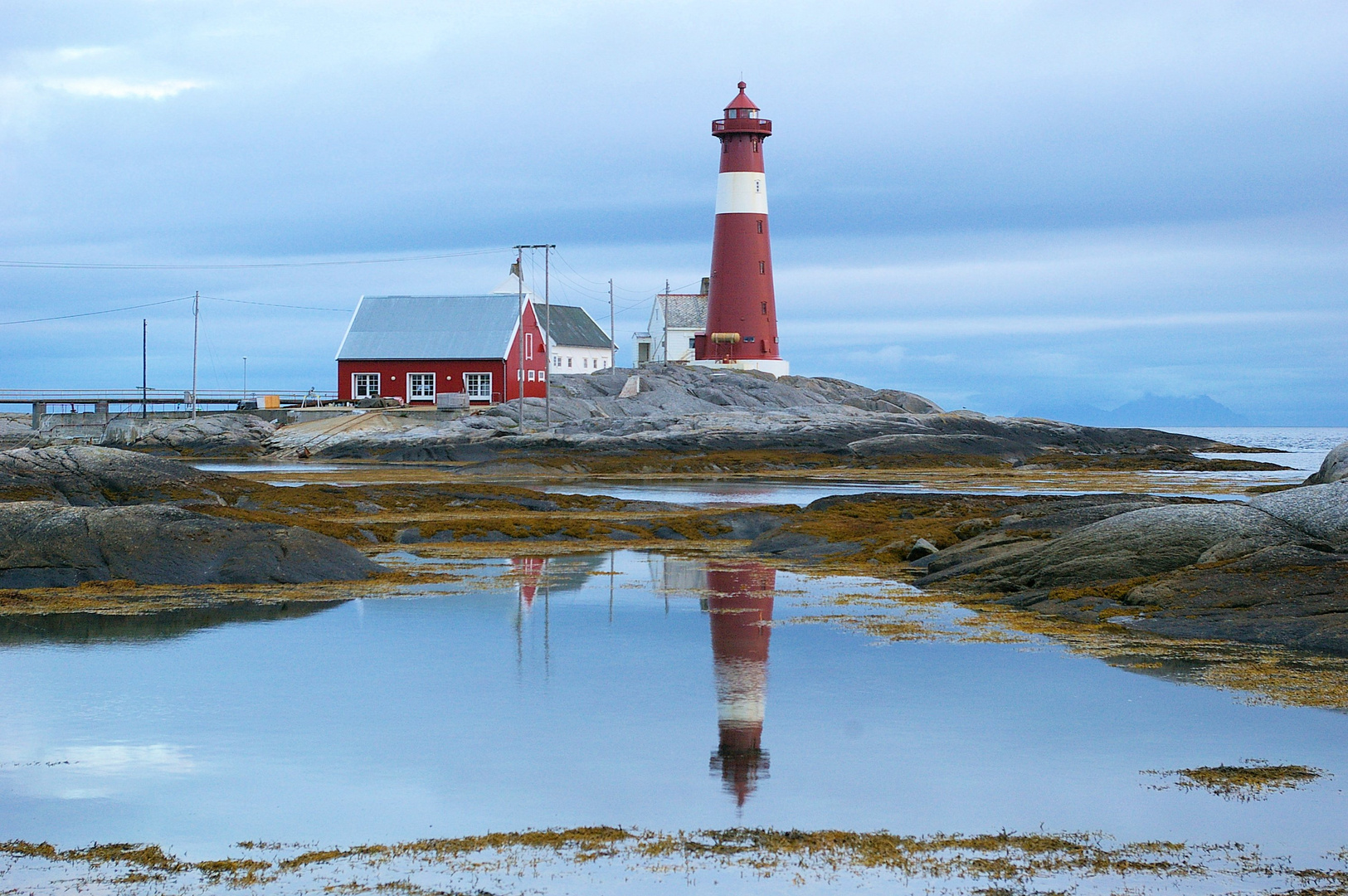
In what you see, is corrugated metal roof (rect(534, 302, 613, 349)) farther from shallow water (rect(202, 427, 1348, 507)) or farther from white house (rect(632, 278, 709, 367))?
shallow water (rect(202, 427, 1348, 507))

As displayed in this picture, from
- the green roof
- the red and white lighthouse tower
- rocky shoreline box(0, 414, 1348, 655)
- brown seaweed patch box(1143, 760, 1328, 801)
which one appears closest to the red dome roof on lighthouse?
the red and white lighthouse tower

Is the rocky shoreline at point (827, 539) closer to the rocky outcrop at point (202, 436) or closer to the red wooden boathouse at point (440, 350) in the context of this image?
the rocky outcrop at point (202, 436)

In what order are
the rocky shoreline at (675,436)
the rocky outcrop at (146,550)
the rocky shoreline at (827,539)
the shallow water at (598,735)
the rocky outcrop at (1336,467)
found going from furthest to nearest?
the rocky shoreline at (675,436)
the rocky outcrop at (1336,467)
the rocky outcrop at (146,550)
the rocky shoreline at (827,539)
the shallow water at (598,735)

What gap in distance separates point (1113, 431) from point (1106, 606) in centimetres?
4909

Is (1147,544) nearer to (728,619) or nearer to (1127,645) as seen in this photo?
(1127,645)

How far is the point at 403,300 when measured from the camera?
62.0m

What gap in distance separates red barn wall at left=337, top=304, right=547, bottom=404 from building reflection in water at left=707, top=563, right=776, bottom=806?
4121cm

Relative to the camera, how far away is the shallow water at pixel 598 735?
6.87 metres

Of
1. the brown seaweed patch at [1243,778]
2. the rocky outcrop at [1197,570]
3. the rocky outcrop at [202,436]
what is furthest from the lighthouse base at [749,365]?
the brown seaweed patch at [1243,778]

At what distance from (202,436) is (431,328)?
10.8 metres

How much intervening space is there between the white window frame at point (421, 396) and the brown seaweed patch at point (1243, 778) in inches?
2108

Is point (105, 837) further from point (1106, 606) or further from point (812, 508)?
point (812, 508)

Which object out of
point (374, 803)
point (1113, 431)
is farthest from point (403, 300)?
point (374, 803)

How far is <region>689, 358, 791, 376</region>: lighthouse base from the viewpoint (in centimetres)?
6500
